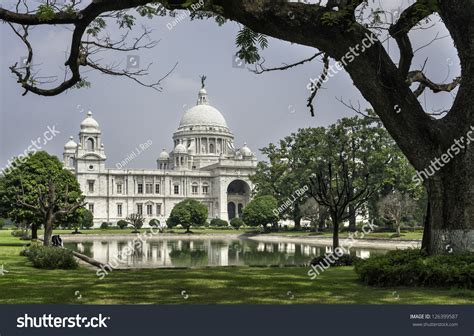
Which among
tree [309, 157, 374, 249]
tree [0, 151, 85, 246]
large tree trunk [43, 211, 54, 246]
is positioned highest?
tree [0, 151, 85, 246]

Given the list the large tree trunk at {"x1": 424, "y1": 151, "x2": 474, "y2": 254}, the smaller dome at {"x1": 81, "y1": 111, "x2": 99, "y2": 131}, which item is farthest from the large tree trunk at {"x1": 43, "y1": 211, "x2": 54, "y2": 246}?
the smaller dome at {"x1": 81, "y1": 111, "x2": 99, "y2": 131}

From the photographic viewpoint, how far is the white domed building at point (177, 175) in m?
75.9

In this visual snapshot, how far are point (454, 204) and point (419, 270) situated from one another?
1211 millimetres

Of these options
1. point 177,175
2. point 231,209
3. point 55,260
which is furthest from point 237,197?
point 55,260

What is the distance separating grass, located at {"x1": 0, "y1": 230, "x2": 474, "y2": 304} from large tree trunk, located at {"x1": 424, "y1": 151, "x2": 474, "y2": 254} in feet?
3.78

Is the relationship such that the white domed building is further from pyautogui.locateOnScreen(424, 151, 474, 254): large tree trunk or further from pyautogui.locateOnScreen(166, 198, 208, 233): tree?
pyautogui.locateOnScreen(424, 151, 474, 254): large tree trunk

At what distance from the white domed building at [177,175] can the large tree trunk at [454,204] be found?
66.8 metres

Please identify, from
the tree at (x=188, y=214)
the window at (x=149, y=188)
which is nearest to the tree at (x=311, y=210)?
the tree at (x=188, y=214)

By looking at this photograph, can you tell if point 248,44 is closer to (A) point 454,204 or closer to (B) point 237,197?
(A) point 454,204

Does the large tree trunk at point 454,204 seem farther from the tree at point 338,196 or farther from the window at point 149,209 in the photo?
the window at point 149,209

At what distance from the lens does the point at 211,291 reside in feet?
27.5

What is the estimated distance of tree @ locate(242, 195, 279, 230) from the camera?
4894cm

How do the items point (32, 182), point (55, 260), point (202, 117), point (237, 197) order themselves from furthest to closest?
1. point (202, 117)
2. point (237, 197)
3. point (32, 182)
4. point (55, 260)

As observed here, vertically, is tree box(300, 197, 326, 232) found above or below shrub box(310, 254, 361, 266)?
A: above
